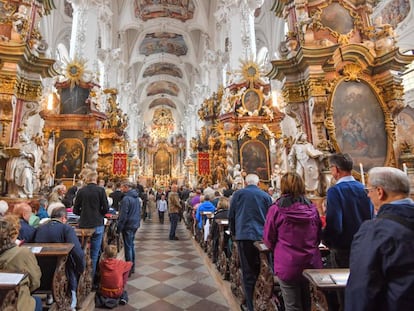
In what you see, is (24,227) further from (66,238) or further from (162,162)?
(162,162)

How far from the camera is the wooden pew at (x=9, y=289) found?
4.67 feet

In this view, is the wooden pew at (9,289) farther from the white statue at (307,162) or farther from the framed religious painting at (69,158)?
the framed religious painting at (69,158)

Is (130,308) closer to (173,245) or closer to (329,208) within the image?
(329,208)

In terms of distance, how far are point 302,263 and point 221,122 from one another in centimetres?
977

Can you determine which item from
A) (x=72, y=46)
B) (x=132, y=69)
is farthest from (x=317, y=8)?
(x=132, y=69)

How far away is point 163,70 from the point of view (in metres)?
27.8

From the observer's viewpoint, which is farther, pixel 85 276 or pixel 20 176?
pixel 20 176

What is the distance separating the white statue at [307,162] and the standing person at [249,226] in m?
2.37

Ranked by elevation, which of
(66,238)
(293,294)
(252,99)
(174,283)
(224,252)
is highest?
(252,99)

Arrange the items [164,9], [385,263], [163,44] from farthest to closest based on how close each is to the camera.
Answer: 1. [163,44]
2. [164,9]
3. [385,263]

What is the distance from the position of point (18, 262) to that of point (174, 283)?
2549mm

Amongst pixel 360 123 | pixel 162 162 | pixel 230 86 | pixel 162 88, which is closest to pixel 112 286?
pixel 360 123

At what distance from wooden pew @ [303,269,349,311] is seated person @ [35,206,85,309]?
6.86ft

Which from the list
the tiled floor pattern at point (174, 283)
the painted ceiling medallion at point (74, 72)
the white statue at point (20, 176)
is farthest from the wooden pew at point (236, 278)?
the painted ceiling medallion at point (74, 72)
